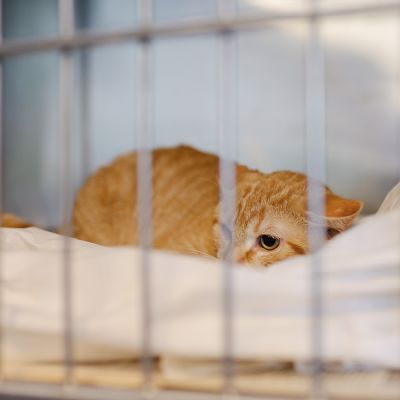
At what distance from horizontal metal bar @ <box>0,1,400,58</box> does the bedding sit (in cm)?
28

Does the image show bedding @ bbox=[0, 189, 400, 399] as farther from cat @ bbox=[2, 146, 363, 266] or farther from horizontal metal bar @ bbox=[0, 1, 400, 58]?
cat @ bbox=[2, 146, 363, 266]

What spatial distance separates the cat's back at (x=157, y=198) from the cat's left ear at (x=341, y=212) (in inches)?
18.1

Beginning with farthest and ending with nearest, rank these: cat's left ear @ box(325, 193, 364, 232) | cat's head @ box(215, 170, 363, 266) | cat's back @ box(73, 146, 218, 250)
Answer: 1. cat's back @ box(73, 146, 218, 250)
2. cat's head @ box(215, 170, 363, 266)
3. cat's left ear @ box(325, 193, 364, 232)

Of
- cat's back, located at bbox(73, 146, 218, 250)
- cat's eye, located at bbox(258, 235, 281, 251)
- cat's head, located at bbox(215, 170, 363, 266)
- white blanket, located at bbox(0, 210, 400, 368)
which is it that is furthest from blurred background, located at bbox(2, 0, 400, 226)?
white blanket, located at bbox(0, 210, 400, 368)

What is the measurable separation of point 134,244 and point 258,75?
82 centimetres

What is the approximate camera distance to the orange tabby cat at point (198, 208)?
149 centimetres

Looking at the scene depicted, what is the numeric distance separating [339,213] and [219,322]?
0.66 meters

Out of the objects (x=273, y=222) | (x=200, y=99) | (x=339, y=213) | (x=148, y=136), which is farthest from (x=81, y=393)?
(x=200, y=99)

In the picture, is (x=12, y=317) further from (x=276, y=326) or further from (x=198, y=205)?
(x=198, y=205)

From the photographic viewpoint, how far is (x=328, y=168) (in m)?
2.11

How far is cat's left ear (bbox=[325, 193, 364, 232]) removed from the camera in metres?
1.32

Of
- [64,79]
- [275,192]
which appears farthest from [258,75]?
[64,79]

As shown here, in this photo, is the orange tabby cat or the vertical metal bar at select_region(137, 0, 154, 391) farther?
the orange tabby cat

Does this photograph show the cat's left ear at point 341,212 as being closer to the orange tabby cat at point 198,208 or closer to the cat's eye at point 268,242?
the orange tabby cat at point 198,208
